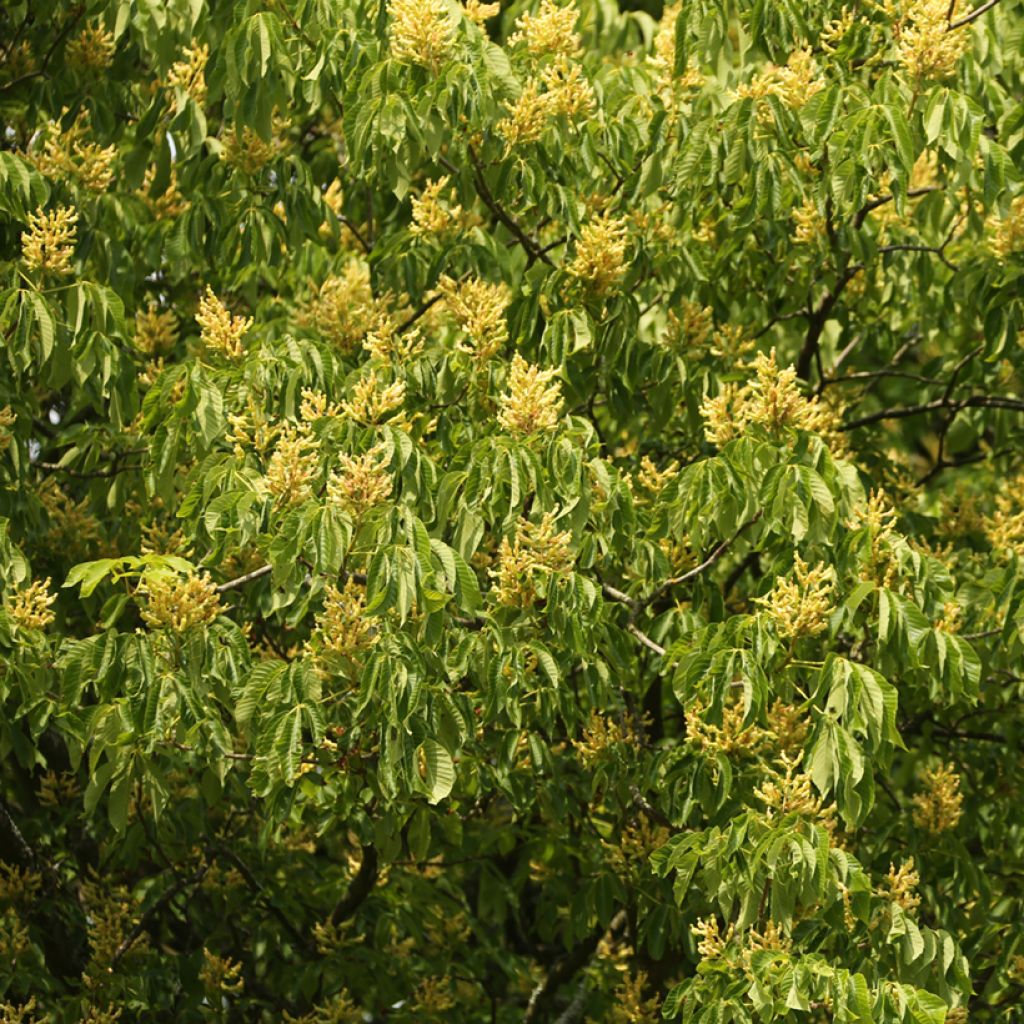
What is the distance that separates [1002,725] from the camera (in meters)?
6.05

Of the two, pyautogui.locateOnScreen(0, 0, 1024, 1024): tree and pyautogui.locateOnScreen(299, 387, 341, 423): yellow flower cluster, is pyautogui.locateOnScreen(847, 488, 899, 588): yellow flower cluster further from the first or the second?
pyautogui.locateOnScreen(299, 387, 341, 423): yellow flower cluster

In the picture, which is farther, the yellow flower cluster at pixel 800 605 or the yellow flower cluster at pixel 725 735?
the yellow flower cluster at pixel 725 735

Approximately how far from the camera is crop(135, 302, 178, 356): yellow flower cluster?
6.17 m

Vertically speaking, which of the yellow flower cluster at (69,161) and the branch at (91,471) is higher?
the yellow flower cluster at (69,161)

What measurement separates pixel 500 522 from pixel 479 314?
73 cm

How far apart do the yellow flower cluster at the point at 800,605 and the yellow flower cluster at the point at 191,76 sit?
2384 millimetres

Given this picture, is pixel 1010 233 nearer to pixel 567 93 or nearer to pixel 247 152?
pixel 567 93

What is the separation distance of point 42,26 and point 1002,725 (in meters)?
3.93

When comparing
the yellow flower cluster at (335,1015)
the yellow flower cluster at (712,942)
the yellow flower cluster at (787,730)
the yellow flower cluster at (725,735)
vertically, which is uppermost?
the yellow flower cluster at (787,730)

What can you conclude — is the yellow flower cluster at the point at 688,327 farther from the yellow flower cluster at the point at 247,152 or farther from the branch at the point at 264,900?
the branch at the point at 264,900

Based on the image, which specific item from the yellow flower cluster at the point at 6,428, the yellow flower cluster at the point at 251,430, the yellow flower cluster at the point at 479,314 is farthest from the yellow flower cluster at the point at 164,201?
the yellow flower cluster at the point at 251,430

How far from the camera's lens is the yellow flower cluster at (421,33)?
5152 mm

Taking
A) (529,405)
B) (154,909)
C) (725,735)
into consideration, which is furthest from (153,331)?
(725,735)

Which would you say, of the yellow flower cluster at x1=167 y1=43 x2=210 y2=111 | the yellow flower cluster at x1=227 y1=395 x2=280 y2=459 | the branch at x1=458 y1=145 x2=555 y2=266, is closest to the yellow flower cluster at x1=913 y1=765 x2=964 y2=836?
the branch at x1=458 y1=145 x2=555 y2=266
